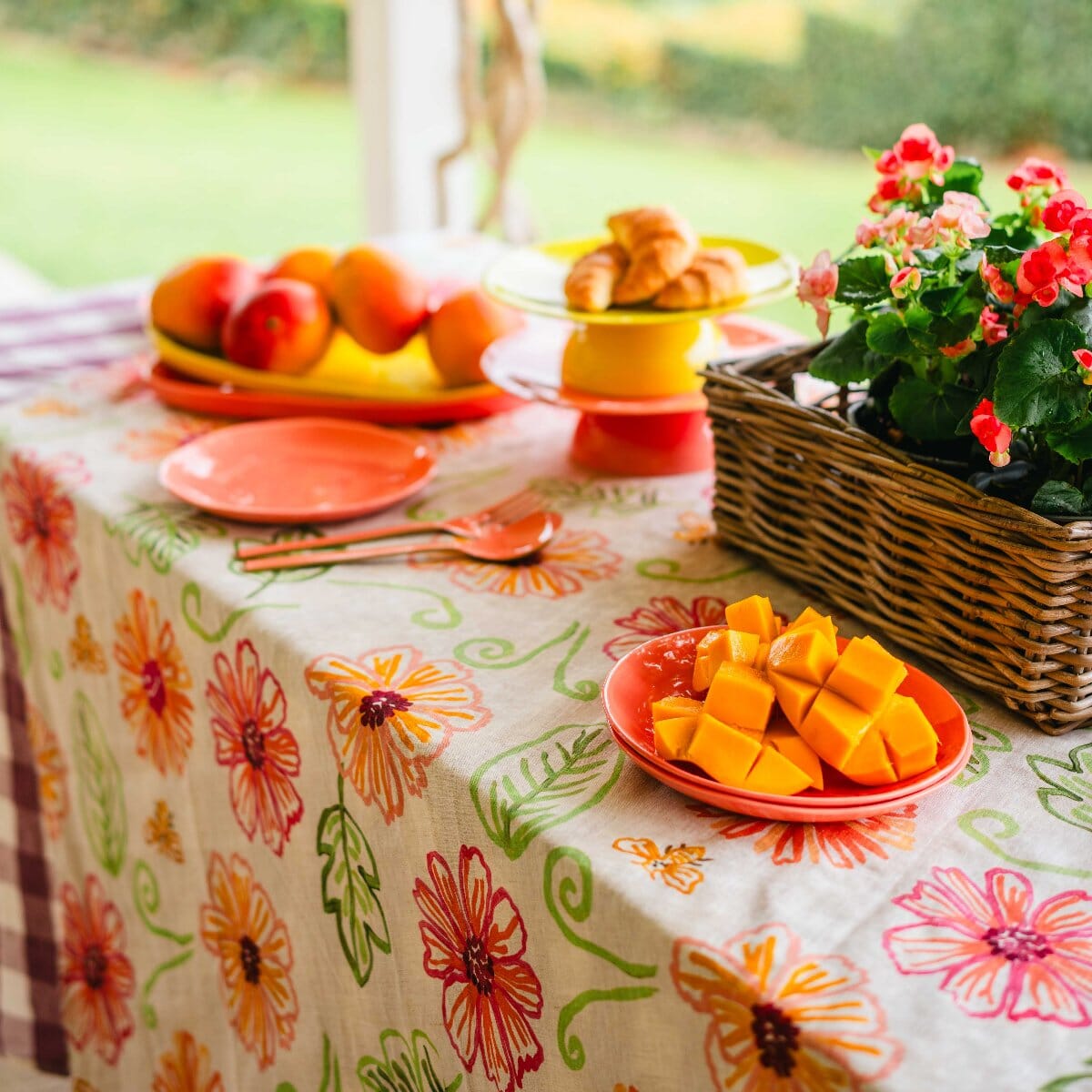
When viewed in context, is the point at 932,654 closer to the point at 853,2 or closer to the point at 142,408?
the point at 142,408

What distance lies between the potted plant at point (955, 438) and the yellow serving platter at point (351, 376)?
43 cm

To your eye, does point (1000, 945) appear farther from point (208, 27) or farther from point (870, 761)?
point (208, 27)

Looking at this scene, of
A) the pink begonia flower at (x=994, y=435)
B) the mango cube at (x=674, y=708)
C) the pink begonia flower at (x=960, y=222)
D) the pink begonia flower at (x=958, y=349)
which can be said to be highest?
the pink begonia flower at (x=960, y=222)

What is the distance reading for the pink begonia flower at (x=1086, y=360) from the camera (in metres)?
0.62

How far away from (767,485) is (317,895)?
0.43m

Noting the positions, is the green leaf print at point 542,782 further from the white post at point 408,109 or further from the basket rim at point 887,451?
the white post at point 408,109

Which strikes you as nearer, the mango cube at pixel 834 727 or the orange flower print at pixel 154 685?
the mango cube at pixel 834 727

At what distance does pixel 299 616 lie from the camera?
853 mm

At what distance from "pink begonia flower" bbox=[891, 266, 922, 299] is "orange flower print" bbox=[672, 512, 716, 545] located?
300 millimetres

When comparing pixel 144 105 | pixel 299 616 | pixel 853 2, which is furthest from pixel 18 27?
pixel 299 616

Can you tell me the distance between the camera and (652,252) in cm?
105

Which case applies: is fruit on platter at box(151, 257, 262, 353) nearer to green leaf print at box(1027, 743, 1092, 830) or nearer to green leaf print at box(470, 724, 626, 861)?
green leaf print at box(470, 724, 626, 861)

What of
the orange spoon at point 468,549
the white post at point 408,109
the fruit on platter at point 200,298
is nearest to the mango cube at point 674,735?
the orange spoon at point 468,549

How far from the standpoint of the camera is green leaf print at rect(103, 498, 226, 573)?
0.97m
